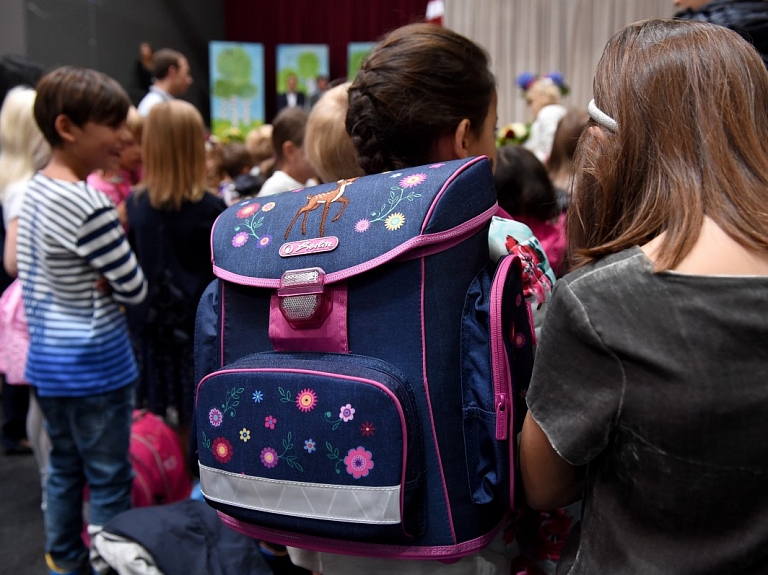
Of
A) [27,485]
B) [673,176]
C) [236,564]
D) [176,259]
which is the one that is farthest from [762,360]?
[27,485]

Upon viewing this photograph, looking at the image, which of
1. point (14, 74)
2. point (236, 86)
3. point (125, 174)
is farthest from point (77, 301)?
point (236, 86)

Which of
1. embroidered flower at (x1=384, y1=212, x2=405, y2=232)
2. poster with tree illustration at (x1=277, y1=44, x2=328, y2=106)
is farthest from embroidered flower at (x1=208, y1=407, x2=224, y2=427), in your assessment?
poster with tree illustration at (x1=277, y1=44, x2=328, y2=106)

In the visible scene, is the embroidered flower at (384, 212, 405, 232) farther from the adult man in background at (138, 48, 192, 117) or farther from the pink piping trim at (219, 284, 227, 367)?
the adult man in background at (138, 48, 192, 117)

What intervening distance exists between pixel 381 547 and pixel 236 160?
132 inches

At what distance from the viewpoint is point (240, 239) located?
1048mm

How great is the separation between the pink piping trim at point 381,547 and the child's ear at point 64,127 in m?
1.24

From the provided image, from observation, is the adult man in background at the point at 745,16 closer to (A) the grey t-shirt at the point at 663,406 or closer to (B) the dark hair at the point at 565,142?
(B) the dark hair at the point at 565,142

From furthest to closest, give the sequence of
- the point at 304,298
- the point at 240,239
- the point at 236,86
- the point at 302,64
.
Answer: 1. the point at 302,64
2. the point at 236,86
3. the point at 240,239
4. the point at 304,298

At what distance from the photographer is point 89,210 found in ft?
5.63

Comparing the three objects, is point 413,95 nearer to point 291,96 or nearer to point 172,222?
point 172,222

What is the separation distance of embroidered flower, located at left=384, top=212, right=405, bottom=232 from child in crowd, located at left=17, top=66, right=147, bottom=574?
3.51 ft

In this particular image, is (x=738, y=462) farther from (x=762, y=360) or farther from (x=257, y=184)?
(x=257, y=184)

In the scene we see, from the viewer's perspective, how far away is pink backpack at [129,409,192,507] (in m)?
2.23

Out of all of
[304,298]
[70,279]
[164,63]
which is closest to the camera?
[304,298]
